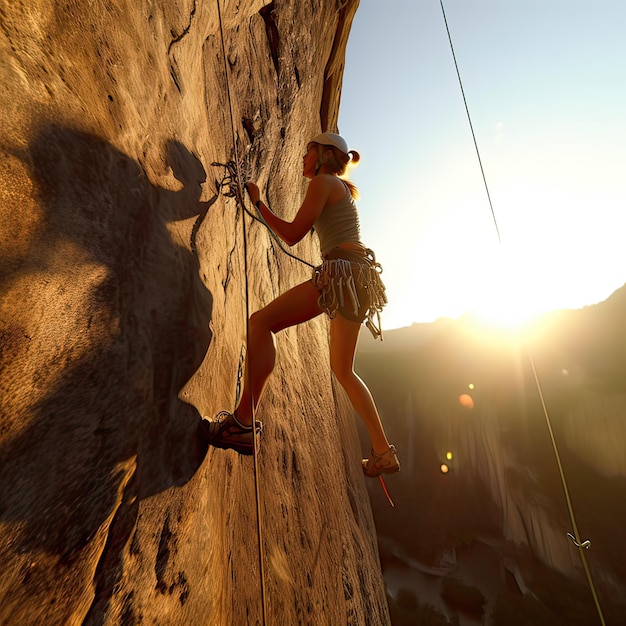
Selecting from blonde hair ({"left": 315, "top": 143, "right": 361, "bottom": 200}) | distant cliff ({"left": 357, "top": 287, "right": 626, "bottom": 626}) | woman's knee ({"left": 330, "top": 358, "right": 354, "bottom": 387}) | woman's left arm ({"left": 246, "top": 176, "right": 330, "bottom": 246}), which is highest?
blonde hair ({"left": 315, "top": 143, "right": 361, "bottom": 200})

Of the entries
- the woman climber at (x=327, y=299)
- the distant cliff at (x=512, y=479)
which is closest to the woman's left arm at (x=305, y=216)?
the woman climber at (x=327, y=299)

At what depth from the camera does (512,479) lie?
1002cm

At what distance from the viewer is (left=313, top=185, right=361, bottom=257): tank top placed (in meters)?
1.91

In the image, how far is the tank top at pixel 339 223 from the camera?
6.27 feet

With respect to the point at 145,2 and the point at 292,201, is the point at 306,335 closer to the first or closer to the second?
the point at 292,201

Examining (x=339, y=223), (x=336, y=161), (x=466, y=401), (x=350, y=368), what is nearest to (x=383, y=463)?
(x=350, y=368)

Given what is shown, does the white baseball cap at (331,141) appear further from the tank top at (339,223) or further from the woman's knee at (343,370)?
→ the woman's knee at (343,370)

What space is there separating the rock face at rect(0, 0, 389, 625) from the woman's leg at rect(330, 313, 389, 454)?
0.66m

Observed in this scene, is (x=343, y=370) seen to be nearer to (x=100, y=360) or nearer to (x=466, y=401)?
(x=100, y=360)

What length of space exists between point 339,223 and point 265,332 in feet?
2.43

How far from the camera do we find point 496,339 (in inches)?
481

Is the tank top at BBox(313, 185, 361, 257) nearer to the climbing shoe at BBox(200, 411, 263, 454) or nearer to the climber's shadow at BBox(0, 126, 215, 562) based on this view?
the climber's shadow at BBox(0, 126, 215, 562)

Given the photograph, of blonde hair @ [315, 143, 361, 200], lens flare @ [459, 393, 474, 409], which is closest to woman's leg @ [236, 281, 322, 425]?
blonde hair @ [315, 143, 361, 200]

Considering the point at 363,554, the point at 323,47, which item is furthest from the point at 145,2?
the point at 363,554
